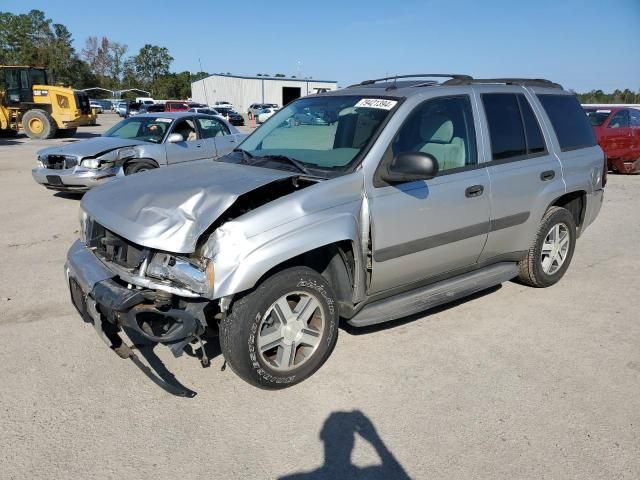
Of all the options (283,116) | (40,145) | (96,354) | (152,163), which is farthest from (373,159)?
(40,145)

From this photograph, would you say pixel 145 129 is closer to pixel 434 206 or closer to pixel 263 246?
pixel 434 206

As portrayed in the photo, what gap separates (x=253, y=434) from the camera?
287 cm

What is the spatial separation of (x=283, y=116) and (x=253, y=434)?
281cm

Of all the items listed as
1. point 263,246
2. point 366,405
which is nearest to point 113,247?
point 263,246

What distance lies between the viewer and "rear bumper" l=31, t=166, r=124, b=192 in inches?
328

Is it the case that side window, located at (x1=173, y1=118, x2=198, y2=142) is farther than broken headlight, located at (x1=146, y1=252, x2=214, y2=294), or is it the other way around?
side window, located at (x1=173, y1=118, x2=198, y2=142)

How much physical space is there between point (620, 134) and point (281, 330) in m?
13.1

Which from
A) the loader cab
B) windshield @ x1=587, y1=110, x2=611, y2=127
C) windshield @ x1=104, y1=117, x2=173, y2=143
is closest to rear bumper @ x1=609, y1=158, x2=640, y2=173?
windshield @ x1=587, y1=110, x2=611, y2=127

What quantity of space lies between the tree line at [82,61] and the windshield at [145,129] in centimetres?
7482

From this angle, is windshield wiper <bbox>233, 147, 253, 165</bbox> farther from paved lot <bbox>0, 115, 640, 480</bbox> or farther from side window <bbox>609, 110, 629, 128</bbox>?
side window <bbox>609, 110, 629, 128</bbox>

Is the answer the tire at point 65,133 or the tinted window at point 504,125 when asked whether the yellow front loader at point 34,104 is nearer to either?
the tire at point 65,133

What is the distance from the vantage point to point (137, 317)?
291 cm

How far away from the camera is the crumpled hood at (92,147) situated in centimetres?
856

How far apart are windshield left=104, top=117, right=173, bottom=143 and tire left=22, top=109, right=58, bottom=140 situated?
14.3 m
